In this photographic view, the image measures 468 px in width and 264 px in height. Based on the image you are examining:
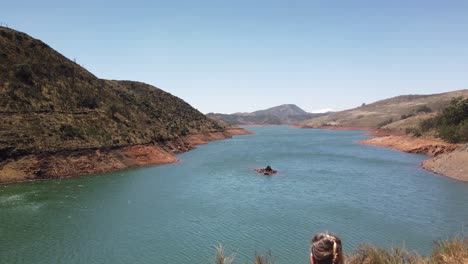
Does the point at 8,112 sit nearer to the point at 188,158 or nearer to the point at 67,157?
the point at 67,157

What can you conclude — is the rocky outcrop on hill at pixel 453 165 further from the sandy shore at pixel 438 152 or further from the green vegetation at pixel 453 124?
the green vegetation at pixel 453 124

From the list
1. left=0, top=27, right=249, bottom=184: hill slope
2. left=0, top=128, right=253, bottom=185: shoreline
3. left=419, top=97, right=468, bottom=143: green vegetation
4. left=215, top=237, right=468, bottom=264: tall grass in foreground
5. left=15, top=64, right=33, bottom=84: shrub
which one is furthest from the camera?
left=419, top=97, right=468, bottom=143: green vegetation

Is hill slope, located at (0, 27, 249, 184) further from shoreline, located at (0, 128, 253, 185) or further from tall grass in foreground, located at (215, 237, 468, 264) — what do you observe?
tall grass in foreground, located at (215, 237, 468, 264)

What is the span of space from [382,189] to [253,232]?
25.2 m

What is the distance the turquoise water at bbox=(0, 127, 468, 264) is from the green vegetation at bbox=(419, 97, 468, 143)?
23052 millimetres

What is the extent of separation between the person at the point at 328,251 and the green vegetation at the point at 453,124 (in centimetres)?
8251

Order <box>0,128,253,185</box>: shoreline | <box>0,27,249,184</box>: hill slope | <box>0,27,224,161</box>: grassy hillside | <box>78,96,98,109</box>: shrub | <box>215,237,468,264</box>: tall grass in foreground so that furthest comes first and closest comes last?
1. <box>78,96,98,109</box>: shrub
2. <box>0,27,224,161</box>: grassy hillside
3. <box>0,27,249,184</box>: hill slope
4. <box>0,128,253,185</box>: shoreline
5. <box>215,237,468,264</box>: tall grass in foreground

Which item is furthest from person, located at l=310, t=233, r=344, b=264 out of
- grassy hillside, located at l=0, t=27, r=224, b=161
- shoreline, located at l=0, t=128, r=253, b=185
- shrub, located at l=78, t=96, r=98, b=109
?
shrub, located at l=78, t=96, r=98, b=109

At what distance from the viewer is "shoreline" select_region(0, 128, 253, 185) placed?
53062mm

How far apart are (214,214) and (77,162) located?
31.6 meters

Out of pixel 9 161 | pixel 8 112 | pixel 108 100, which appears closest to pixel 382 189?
pixel 9 161

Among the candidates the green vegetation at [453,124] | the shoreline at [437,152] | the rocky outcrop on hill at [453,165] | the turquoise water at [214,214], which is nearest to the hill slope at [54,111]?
the turquoise water at [214,214]

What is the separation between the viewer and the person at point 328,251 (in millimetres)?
6035

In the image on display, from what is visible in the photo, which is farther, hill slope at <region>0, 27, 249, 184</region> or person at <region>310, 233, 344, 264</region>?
hill slope at <region>0, 27, 249, 184</region>
